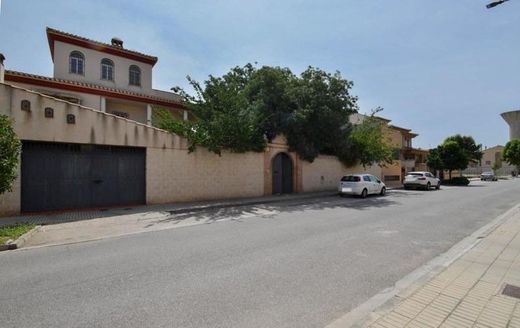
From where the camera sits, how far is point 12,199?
35.0 ft

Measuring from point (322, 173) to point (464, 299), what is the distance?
18621mm

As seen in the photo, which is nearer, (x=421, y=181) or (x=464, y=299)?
(x=464, y=299)

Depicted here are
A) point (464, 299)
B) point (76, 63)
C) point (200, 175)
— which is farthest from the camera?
point (76, 63)

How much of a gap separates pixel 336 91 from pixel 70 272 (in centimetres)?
1813

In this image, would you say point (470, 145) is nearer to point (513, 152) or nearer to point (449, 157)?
point (449, 157)

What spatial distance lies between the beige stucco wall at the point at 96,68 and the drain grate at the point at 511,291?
21924mm

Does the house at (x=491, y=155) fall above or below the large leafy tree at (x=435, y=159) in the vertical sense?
above

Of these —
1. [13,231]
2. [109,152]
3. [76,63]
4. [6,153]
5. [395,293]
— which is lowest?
[395,293]

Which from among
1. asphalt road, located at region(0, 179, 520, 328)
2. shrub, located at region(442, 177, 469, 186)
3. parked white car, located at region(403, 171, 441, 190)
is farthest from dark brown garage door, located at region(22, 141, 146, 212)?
shrub, located at region(442, 177, 469, 186)

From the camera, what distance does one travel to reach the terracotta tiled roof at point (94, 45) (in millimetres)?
18266

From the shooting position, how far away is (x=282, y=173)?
2000 centimetres

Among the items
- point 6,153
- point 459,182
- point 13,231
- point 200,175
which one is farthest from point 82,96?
→ point 459,182

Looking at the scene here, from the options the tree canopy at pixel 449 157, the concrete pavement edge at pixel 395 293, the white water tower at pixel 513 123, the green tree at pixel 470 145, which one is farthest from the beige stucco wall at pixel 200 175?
the white water tower at pixel 513 123

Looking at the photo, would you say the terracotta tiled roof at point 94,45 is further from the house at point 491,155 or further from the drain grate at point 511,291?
the house at point 491,155
